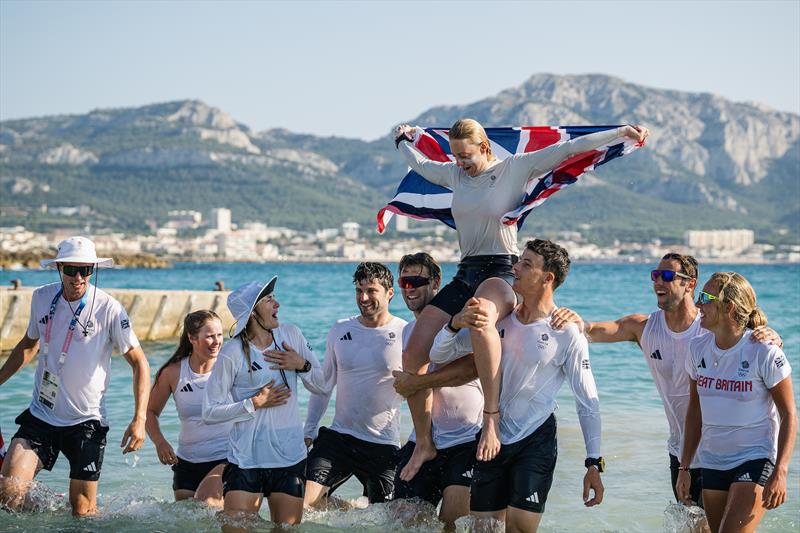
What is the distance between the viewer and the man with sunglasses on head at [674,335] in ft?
23.4

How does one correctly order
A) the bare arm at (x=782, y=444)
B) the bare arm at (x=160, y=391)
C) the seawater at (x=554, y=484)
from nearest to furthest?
the bare arm at (x=782, y=444)
the seawater at (x=554, y=484)
the bare arm at (x=160, y=391)

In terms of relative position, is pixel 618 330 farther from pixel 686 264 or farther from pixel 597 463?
pixel 597 463

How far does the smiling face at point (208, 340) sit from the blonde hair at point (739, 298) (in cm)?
379

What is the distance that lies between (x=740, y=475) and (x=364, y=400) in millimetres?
2771

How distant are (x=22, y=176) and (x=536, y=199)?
19543cm

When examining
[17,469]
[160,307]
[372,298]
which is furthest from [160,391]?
[160,307]

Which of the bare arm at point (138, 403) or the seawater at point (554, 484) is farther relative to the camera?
the seawater at point (554, 484)

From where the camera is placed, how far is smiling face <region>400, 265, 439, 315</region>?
764cm

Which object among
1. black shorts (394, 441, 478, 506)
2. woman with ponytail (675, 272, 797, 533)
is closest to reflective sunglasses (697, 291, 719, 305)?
woman with ponytail (675, 272, 797, 533)

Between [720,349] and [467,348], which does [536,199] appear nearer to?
[467,348]

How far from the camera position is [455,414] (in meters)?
7.52

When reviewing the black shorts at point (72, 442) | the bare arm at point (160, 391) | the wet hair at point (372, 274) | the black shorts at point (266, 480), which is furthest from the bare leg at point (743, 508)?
the black shorts at point (72, 442)

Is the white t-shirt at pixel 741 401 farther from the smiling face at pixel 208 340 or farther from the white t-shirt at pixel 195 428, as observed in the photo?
the smiling face at pixel 208 340

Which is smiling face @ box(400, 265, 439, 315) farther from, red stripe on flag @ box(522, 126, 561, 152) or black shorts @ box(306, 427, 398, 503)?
red stripe on flag @ box(522, 126, 561, 152)
